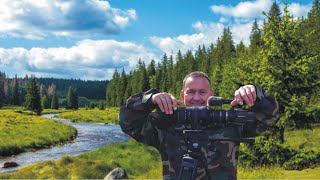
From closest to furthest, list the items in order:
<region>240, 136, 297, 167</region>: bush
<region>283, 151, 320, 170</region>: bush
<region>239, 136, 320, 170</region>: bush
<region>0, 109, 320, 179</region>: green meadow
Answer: <region>0, 109, 320, 179</region>: green meadow, <region>283, 151, 320, 170</region>: bush, <region>239, 136, 320, 170</region>: bush, <region>240, 136, 297, 167</region>: bush

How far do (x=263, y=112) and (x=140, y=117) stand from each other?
1.29m

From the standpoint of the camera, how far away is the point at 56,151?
121ft

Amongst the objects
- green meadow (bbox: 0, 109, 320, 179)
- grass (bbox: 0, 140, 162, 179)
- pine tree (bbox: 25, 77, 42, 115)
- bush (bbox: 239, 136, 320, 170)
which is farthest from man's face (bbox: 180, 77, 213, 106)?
pine tree (bbox: 25, 77, 42, 115)

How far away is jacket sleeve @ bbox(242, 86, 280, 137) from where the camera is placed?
4.04 meters

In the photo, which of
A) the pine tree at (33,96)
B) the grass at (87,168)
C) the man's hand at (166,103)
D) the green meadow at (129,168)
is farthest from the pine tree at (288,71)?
Answer: the pine tree at (33,96)

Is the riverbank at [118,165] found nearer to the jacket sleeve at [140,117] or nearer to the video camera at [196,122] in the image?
the jacket sleeve at [140,117]

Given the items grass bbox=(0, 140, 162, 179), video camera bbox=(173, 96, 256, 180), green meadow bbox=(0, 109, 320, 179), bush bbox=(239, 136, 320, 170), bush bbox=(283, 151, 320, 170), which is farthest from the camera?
grass bbox=(0, 140, 162, 179)

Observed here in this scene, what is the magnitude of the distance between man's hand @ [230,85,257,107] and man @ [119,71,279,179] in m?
0.26

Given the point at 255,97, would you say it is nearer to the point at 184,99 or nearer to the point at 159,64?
the point at 184,99

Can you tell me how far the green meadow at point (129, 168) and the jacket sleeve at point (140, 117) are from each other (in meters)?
11.5

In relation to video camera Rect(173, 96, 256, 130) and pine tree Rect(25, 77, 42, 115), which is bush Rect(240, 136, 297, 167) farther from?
pine tree Rect(25, 77, 42, 115)

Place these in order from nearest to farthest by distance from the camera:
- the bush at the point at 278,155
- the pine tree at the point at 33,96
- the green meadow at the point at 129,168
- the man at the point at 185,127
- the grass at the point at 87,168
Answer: the man at the point at 185,127 → the green meadow at the point at 129,168 → the bush at the point at 278,155 → the grass at the point at 87,168 → the pine tree at the point at 33,96

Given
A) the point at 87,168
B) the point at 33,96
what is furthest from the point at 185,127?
the point at 33,96

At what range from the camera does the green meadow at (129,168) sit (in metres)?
16.2
